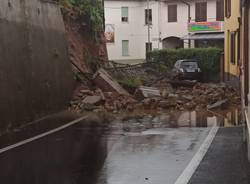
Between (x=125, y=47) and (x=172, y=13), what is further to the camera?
(x=125, y=47)

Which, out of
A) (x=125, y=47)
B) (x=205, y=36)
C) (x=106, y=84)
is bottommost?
(x=106, y=84)

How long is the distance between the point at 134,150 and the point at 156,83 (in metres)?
17.9

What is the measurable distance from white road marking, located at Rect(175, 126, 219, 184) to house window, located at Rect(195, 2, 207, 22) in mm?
42820

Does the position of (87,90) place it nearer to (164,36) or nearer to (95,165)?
(95,165)

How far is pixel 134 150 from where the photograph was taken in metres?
11.2

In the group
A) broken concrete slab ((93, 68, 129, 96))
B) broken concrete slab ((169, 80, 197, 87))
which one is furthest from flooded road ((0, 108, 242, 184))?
broken concrete slab ((169, 80, 197, 87))

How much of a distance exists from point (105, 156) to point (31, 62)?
7.19m

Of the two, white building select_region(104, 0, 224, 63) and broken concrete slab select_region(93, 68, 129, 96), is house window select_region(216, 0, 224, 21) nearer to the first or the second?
white building select_region(104, 0, 224, 63)

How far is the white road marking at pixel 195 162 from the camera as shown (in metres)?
8.26

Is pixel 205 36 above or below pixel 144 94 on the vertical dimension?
above

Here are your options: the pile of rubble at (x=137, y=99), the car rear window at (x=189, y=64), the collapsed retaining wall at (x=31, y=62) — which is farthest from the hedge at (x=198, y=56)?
the collapsed retaining wall at (x=31, y=62)

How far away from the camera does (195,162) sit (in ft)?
31.4

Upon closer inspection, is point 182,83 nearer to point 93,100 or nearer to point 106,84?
point 106,84

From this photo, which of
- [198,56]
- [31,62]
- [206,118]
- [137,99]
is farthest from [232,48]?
[31,62]
